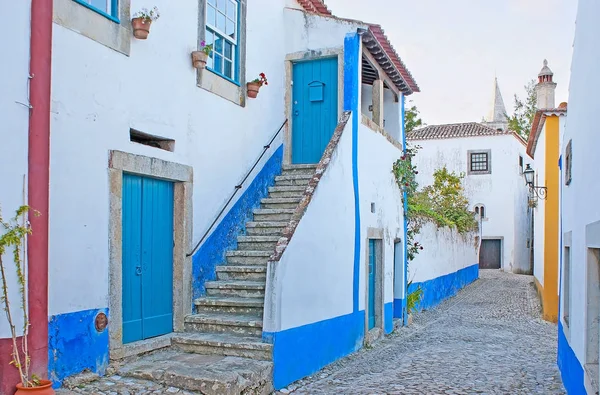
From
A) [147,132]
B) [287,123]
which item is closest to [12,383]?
[147,132]

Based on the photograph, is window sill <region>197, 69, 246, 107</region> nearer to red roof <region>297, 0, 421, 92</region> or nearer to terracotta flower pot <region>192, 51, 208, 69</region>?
terracotta flower pot <region>192, 51, 208, 69</region>

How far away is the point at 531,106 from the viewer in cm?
3838

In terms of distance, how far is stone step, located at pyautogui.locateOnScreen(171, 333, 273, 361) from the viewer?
654 centimetres

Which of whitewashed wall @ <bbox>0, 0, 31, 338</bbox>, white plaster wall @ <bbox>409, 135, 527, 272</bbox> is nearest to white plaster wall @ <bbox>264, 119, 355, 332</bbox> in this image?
whitewashed wall @ <bbox>0, 0, 31, 338</bbox>

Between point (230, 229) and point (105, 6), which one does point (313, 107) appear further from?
point (105, 6)

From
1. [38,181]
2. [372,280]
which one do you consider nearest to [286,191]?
[372,280]

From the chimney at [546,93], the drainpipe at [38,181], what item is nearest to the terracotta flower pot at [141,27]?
the drainpipe at [38,181]

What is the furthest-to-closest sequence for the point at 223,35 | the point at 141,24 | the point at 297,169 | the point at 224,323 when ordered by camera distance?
1. the point at 297,169
2. the point at 223,35
3. the point at 224,323
4. the point at 141,24

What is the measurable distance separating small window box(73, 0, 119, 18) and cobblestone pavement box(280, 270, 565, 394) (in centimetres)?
455

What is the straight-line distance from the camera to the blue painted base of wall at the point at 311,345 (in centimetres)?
662

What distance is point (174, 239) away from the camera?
7312 mm

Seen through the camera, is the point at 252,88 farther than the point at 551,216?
No

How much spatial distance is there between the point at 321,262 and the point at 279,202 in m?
1.69

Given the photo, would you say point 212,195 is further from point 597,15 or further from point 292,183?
point 597,15
